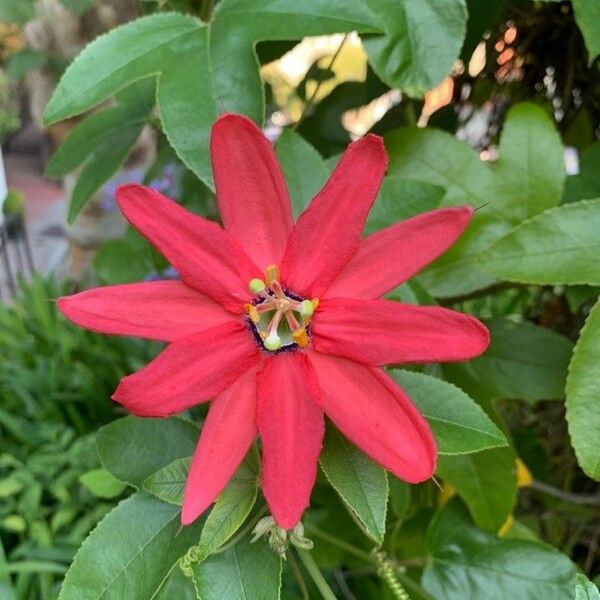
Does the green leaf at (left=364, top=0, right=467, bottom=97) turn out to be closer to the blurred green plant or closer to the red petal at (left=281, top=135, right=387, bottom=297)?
the red petal at (left=281, top=135, right=387, bottom=297)

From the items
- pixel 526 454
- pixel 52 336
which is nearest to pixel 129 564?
pixel 526 454

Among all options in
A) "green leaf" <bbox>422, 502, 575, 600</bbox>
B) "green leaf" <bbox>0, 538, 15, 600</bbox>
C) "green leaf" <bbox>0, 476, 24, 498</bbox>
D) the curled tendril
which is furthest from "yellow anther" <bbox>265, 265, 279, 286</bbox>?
"green leaf" <bbox>0, 476, 24, 498</bbox>

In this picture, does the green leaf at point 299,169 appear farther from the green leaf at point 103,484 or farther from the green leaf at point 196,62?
the green leaf at point 103,484

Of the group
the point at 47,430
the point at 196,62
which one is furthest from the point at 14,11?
the point at 47,430

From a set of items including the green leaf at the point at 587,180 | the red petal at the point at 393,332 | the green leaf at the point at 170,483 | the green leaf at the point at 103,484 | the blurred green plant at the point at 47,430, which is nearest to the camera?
the red petal at the point at 393,332

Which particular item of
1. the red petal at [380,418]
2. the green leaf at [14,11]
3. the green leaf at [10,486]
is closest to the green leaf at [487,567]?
the red petal at [380,418]

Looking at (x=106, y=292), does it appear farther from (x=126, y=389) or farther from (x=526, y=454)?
(x=526, y=454)
